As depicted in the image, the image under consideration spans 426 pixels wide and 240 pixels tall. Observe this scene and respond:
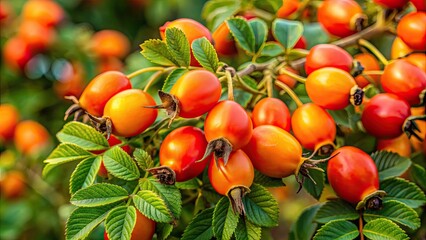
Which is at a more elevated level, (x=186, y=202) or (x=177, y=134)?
(x=177, y=134)

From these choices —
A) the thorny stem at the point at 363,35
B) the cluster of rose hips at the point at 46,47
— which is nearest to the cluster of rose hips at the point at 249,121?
the thorny stem at the point at 363,35

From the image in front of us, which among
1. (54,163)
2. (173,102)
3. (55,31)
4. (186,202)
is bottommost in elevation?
(55,31)

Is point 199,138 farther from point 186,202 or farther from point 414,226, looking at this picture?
point 414,226

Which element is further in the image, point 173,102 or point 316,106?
point 316,106

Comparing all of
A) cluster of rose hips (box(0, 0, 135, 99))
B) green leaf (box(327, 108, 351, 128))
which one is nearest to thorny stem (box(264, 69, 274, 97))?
green leaf (box(327, 108, 351, 128))

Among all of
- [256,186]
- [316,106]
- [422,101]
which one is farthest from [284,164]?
[422,101]

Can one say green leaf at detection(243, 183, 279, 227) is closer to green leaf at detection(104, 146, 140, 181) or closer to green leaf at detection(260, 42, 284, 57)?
green leaf at detection(104, 146, 140, 181)

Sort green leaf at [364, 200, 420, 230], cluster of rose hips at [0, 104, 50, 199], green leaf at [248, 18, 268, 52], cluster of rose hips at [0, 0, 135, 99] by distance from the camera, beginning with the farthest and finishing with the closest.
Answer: cluster of rose hips at [0, 0, 135, 99], cluster of rose hips at [0, 104, 50, 199], green leaf at [248, 18, 268, 52], green leaf at [364, 200, 420, 230]
